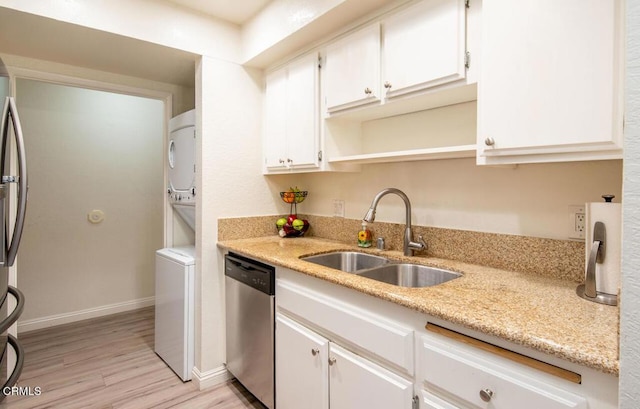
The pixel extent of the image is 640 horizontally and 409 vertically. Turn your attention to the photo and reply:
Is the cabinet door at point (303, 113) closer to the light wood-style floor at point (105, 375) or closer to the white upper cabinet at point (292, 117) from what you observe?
the white upper cabinet at point (292, 117)

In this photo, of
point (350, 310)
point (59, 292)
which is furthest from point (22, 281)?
point (350, 310)

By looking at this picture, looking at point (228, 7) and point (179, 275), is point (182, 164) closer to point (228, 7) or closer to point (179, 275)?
point (179, 275)

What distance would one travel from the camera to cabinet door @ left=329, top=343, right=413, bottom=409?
3.64 feet

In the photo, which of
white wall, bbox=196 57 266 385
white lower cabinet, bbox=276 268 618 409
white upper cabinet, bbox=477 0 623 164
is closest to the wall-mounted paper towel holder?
white upper cabinet, bbox=477 0 623 164

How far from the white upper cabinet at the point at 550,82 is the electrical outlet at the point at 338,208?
1143 mm

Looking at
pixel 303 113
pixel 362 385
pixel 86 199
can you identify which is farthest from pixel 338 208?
pixel 86 199

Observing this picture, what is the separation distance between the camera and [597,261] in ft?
3.36

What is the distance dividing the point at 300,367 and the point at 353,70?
4.80ft

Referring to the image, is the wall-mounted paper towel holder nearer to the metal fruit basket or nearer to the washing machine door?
the metal fruit basket

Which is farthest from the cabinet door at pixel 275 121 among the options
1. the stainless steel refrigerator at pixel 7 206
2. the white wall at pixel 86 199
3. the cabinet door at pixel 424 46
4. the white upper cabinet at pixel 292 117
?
the white wall at pixel 86 199

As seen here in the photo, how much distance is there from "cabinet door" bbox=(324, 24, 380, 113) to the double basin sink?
82 cm

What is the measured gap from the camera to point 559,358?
30.3 inches

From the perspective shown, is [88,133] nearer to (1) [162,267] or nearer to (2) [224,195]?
(1) [162,267]

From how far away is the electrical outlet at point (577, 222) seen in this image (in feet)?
4.09
